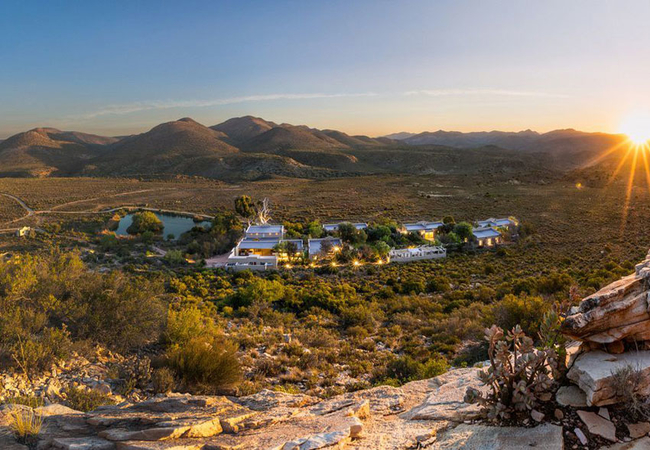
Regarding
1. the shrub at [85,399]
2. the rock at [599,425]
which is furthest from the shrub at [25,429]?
the rock at [599,425]

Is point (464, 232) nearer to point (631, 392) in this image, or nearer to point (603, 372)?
point (603, 372)

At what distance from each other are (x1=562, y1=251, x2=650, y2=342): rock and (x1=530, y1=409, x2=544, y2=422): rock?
41.9 inches

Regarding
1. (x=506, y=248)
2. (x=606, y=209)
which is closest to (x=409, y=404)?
(x=506, y=248)

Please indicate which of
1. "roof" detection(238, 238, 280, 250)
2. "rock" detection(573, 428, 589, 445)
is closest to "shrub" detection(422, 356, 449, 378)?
"rock" detection(573, 428, 589, 445)

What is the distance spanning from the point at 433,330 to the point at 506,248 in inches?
915

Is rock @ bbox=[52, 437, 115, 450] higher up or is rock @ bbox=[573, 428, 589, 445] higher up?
rock @ bbox=[52, 437, 115, 450]

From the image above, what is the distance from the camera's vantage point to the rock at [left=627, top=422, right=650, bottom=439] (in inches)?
146

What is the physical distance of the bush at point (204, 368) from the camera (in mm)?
6293

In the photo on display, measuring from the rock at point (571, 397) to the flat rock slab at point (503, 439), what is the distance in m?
0.39

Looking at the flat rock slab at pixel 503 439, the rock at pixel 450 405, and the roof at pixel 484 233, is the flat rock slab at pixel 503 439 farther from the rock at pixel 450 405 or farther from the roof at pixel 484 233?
the roof at pixel 484 233

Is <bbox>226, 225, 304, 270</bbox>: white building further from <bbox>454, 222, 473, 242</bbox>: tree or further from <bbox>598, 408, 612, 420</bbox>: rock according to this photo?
<bbox>598, 408, 612, 420</bbox>: rock

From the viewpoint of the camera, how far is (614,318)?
14.3 ft

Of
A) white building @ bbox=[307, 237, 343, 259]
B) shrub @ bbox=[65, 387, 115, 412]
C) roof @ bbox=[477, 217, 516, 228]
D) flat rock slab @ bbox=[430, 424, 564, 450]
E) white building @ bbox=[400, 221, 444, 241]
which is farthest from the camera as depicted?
roof @ bbox=[477, 217, 516, 228]

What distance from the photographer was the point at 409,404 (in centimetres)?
564
